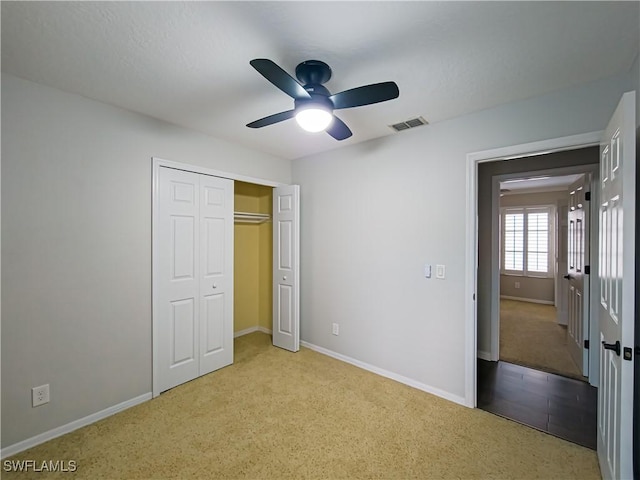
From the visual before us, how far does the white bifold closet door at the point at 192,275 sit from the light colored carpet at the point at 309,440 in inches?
13.9

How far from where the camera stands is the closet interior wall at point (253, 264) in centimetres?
436

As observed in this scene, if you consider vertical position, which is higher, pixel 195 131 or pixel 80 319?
pixel 195 131

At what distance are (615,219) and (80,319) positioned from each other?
3.56 m

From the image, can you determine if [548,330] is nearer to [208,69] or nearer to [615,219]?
[615,219]

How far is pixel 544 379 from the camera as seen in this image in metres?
3.05

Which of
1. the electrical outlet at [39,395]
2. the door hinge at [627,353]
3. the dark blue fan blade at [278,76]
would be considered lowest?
the electrical outlet at [39,395]

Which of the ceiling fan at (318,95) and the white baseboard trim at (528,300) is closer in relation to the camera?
the ceiling fan at (318,95)

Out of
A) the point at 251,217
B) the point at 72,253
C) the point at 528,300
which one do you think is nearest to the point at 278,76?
the point at 72,253

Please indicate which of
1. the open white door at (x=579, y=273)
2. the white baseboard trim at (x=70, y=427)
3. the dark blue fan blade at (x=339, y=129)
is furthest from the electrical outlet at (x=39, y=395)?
the open white door at (x=579, y=273)

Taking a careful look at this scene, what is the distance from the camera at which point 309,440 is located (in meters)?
2.10

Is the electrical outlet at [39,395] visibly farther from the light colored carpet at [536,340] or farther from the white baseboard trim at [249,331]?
the light colored carpet at [536,340]

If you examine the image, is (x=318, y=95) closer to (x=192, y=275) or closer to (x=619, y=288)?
(x=619, y=288)

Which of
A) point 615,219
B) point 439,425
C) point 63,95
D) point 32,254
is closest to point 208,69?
point 63,95

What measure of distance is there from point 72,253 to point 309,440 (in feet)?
7.42
